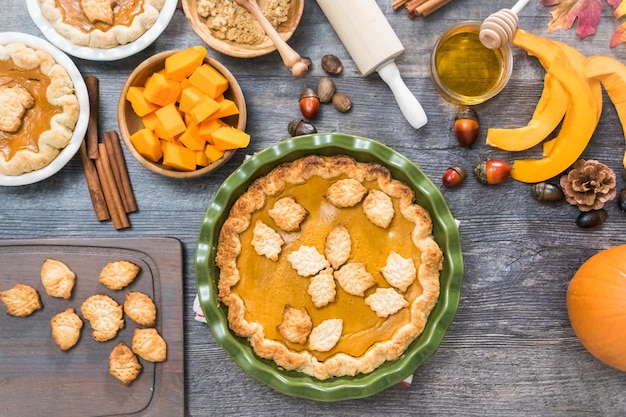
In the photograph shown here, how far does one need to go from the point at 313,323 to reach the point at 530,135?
1023 mm

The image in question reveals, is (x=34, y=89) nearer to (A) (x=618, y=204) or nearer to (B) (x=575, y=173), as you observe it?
(B) (x=575, y=173)

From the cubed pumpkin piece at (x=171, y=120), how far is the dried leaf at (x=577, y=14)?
1.41m

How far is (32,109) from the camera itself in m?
2.09

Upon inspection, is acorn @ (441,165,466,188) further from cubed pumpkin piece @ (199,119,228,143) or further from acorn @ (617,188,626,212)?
cubed pumpkin piece @ (199,119,228,143)

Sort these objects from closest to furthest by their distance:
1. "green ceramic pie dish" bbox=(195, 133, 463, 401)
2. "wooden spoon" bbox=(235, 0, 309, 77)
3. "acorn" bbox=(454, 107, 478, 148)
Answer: "green ceramic pie dish" bbox=(195, 133, 463, 401), "wooden spoon" bbox=(235, 0, 309, 77), "acorn" bbox=(454, 107, 478, 148)

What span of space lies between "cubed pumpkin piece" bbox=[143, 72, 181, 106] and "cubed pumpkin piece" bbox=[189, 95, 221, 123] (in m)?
0.11

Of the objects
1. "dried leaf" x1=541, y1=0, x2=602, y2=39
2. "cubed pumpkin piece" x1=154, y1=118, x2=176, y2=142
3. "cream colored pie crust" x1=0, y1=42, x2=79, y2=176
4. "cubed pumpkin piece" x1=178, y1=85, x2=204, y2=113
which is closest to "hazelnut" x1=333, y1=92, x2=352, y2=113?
"cubed pumpkin piece" x1=178, y1=85, x2=204, y2=113

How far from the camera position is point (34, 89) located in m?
2.09

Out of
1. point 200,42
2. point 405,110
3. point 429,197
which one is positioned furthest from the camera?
point 200,42

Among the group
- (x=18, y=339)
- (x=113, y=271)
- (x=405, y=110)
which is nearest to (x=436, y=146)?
(x=405, y=110)

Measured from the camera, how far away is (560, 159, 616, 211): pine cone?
6.84 ft

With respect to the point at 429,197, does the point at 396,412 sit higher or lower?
lower

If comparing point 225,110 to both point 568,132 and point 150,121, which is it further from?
point 568,132

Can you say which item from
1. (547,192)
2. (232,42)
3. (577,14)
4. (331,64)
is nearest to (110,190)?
(232,42)
